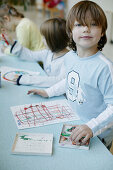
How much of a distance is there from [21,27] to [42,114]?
140 cm

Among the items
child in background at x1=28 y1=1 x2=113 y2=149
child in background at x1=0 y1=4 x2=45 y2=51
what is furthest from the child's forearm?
child in background at x1=0 y1=4 x2=45 y2=51

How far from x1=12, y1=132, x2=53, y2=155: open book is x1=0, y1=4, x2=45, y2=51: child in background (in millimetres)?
1469

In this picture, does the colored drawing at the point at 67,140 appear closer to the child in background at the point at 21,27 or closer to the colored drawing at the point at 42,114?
the colored drawing at the point at 42,114

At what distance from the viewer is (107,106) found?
89 centimetres

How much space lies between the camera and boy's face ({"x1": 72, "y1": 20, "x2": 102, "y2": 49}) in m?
0.89

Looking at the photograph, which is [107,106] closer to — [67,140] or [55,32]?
[67,140]

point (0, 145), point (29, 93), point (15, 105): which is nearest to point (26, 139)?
point (0, 145)

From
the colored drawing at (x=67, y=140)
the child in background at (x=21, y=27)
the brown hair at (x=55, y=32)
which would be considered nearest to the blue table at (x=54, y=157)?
the colored drawing at (x=67, y=140)

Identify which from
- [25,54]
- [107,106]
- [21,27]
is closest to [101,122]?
[107,106]

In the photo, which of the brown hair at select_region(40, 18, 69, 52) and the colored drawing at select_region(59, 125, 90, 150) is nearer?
the colored drawing at select_region(59, 125, 90, 150)

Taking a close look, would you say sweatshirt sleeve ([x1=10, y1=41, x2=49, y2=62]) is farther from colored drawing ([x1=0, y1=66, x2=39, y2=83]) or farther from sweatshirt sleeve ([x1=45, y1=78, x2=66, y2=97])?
sweatshirt sleeve ([x1=45, y1=78, x2=66, y2=97])

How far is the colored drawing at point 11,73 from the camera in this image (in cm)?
143

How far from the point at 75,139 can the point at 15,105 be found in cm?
42

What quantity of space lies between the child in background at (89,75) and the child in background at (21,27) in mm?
1195
